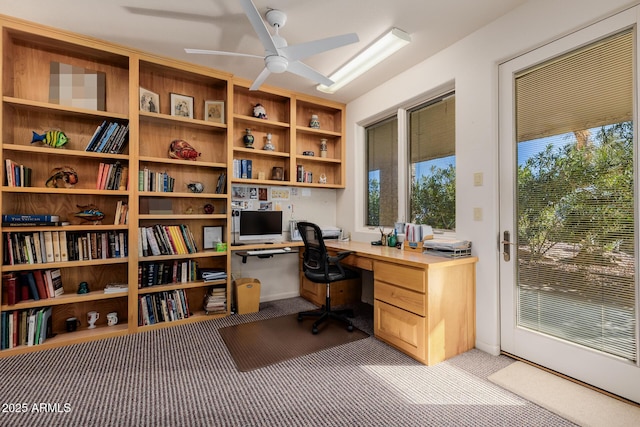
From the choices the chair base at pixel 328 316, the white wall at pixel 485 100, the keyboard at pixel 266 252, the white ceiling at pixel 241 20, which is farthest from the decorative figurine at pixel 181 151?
the white wall at pixel 485 100

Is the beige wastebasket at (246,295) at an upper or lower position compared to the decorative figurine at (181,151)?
lower

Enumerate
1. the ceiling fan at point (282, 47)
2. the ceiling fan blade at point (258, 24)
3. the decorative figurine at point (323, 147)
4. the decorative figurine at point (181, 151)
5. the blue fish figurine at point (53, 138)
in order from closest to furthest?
the ceiling fan blade at point (258, 24), the ceiling fan at point (282, 47), the blue fish figurine at point (53, 138), the decorative figurine at point (181, 151), the decorative figurine at point (323, 147)

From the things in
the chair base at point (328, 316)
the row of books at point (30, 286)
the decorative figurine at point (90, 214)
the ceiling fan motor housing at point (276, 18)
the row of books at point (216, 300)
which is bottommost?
the chair base at point (328, 316)

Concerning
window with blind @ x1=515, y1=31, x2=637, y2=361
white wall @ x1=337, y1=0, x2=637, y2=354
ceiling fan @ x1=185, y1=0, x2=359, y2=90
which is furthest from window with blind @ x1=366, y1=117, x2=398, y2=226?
ceiling fan @ x1=185, y1=0, x2=359, y2=90

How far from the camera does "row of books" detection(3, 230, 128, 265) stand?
239 centimetres

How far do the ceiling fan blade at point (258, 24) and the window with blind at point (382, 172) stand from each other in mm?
1956

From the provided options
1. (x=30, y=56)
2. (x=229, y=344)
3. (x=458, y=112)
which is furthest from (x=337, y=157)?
(x=30, y=56)

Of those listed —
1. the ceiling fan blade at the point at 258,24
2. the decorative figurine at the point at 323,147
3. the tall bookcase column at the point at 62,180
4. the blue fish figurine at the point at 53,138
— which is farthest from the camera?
the decorative figurine at the point at 323,147

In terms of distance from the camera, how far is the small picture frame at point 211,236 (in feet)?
11.0

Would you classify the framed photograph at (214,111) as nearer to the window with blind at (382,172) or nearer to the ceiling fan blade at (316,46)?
the ceiling fan blade at (316,46)

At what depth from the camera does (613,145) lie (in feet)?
5.89

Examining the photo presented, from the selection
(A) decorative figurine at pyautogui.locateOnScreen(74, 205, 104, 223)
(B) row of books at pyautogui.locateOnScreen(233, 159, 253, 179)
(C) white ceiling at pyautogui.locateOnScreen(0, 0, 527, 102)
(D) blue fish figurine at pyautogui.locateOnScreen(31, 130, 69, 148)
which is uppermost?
(C) white ceiling at pyautogui.locateOnScreen(0, 0, 527, 102)

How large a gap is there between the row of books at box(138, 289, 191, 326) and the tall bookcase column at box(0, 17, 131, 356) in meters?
0.20

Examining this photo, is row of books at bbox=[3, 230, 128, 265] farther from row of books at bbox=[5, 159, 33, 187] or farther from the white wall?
the white wall
